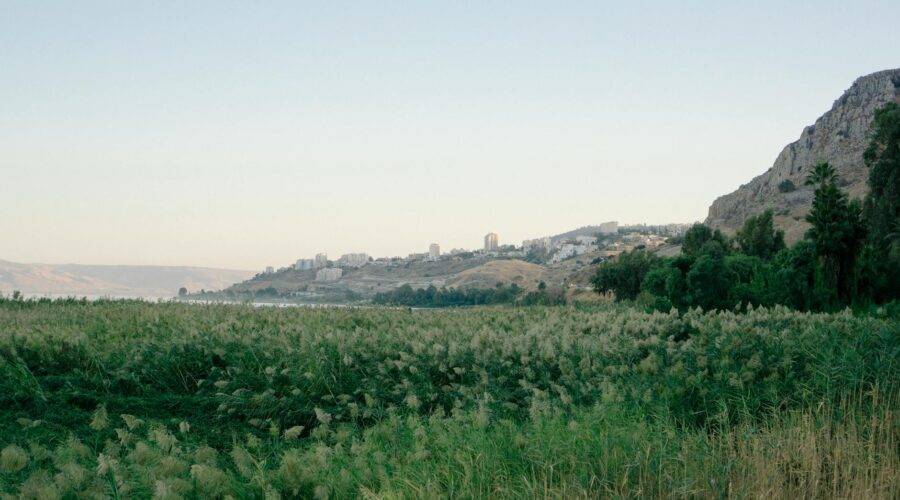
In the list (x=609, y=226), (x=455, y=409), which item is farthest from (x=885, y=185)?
(x=609, y=226)

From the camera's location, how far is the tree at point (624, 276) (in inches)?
1805

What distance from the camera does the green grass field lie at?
4.97 m

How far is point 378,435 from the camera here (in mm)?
6449

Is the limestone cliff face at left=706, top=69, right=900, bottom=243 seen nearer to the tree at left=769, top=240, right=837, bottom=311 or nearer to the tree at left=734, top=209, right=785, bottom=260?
the tree at left=734, top=209, right=785, bottom=260

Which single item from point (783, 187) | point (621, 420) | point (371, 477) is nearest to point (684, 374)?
point (621, 420)

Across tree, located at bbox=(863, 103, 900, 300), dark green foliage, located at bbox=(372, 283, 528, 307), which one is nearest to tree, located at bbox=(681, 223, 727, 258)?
dark green foliage, located at bbox=(372, 283, 528, 307)

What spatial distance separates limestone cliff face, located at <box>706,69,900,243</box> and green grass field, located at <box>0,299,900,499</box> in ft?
Answer: 273

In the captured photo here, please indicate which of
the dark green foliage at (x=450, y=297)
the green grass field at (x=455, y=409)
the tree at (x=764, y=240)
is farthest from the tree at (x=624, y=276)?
the green grass field at (x=455, y=409)

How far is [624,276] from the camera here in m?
46.2

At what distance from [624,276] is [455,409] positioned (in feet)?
134

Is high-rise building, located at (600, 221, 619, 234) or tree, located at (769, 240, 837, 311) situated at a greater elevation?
high-rise building, located at (600, 221, 619, 234)

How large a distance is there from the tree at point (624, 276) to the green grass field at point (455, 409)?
109ft

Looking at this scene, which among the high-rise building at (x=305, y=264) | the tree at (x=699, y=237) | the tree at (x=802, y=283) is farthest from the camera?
the high-rise building at (x=305, y=264)

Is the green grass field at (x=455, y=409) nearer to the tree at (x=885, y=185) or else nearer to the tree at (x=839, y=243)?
the tree at (x=839, y=243)
